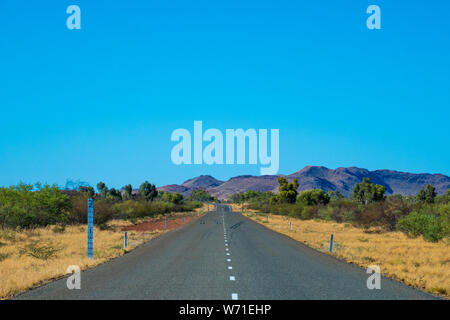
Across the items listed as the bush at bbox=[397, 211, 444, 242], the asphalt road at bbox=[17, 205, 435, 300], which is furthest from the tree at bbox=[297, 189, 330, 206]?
the asphalt road at bbox=[17, 205, 435, 300]

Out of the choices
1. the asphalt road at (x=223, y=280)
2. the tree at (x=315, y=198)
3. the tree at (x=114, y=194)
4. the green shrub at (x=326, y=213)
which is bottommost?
the tree at (x=114, y=194)

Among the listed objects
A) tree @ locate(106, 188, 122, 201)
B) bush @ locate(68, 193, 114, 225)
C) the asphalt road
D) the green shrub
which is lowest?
tree @ locate(106, 188, 122, 201)

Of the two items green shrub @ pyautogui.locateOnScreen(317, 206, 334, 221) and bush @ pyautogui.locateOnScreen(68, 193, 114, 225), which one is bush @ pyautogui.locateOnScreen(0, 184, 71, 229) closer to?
bush @ pyautogui.locateOnScreen(68, 193, 114, 225)

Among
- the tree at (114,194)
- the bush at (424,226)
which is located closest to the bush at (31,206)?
the bush at (424,226)

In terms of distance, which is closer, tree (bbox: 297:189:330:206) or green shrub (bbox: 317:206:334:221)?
green shrub (bbox: 317:206:334:221)

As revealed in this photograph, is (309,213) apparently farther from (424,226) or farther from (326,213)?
(424,226)

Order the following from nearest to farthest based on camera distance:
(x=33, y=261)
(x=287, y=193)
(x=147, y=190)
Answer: (x=33, y=261) < (x=287, y=193) < (x=147, y=190)

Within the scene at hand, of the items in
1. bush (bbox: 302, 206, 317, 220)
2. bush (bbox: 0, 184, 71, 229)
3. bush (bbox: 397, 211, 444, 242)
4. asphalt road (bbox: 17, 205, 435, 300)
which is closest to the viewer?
asphalt road (bbox: 17, 205, 435, 300)

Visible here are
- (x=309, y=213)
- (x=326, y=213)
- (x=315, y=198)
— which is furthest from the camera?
(x=315, y=198)

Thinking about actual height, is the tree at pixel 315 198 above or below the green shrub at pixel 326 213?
below

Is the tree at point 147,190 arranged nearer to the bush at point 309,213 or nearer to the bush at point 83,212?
the bush at point 309,213

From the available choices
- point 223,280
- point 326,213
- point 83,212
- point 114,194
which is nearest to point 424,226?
point 223,280
